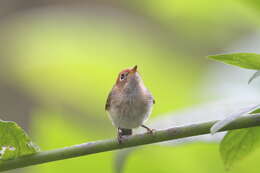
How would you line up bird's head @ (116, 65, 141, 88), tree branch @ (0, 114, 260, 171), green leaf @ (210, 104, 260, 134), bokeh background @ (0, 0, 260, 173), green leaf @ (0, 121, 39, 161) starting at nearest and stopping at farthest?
green leaf @ (210, 104, 260, 134), tree branch @ (0, 114, 260, 171), green leaf @ (0, 121, 39, 161), bokeh background @ (0, 0, 260, 173), bird's head @ (116, 65, 141, 88)

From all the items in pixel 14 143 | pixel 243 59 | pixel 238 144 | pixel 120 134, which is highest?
pixel 243 59

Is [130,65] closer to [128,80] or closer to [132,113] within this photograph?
[132,113]

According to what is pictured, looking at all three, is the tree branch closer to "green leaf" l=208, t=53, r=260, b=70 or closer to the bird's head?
"green leaf" l=208, t=53, r=260, b=70

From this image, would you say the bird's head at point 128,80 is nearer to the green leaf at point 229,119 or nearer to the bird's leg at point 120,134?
the bird's leg at point 120,134

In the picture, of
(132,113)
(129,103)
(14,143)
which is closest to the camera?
(14,143)

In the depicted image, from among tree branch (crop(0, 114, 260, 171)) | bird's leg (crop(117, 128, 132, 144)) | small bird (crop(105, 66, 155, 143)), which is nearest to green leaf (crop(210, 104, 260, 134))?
tree branch (crop(0, 114, 260, 171))

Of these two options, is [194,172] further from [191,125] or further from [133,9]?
[133,9]

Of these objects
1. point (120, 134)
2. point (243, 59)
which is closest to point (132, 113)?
point (120, 134)
